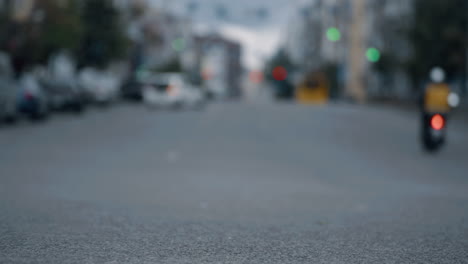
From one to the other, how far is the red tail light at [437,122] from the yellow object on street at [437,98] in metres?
0.13

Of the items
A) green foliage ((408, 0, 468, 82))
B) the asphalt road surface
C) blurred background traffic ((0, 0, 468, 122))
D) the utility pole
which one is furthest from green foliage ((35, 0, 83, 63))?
the utility pole

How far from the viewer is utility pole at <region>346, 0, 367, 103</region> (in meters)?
80.8

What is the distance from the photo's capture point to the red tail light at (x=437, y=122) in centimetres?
1532

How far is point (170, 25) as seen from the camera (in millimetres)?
125438

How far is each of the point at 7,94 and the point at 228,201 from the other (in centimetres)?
1467

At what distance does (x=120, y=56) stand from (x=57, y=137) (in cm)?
3818

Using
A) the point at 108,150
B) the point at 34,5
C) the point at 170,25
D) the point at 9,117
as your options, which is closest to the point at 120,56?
the point at 34,5

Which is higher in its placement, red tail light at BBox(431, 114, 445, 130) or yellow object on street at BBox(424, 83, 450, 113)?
yellow object on street at BBox(424, 83, 450, 113)

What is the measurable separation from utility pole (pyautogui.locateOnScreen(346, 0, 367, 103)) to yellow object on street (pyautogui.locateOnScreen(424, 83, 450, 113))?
2495 inches

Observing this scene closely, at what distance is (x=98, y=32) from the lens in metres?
53.1

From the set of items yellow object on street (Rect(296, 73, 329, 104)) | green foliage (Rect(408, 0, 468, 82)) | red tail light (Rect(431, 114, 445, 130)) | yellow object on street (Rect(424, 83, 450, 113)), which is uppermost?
green foliage (Rect(408, 0, 468, 82))

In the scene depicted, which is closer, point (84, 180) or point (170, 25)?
point (84, 180)

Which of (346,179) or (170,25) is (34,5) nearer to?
(346,179)

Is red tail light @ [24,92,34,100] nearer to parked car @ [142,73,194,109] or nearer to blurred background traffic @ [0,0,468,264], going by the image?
Answer: blurred background traffic @ [0,0,468,264]
